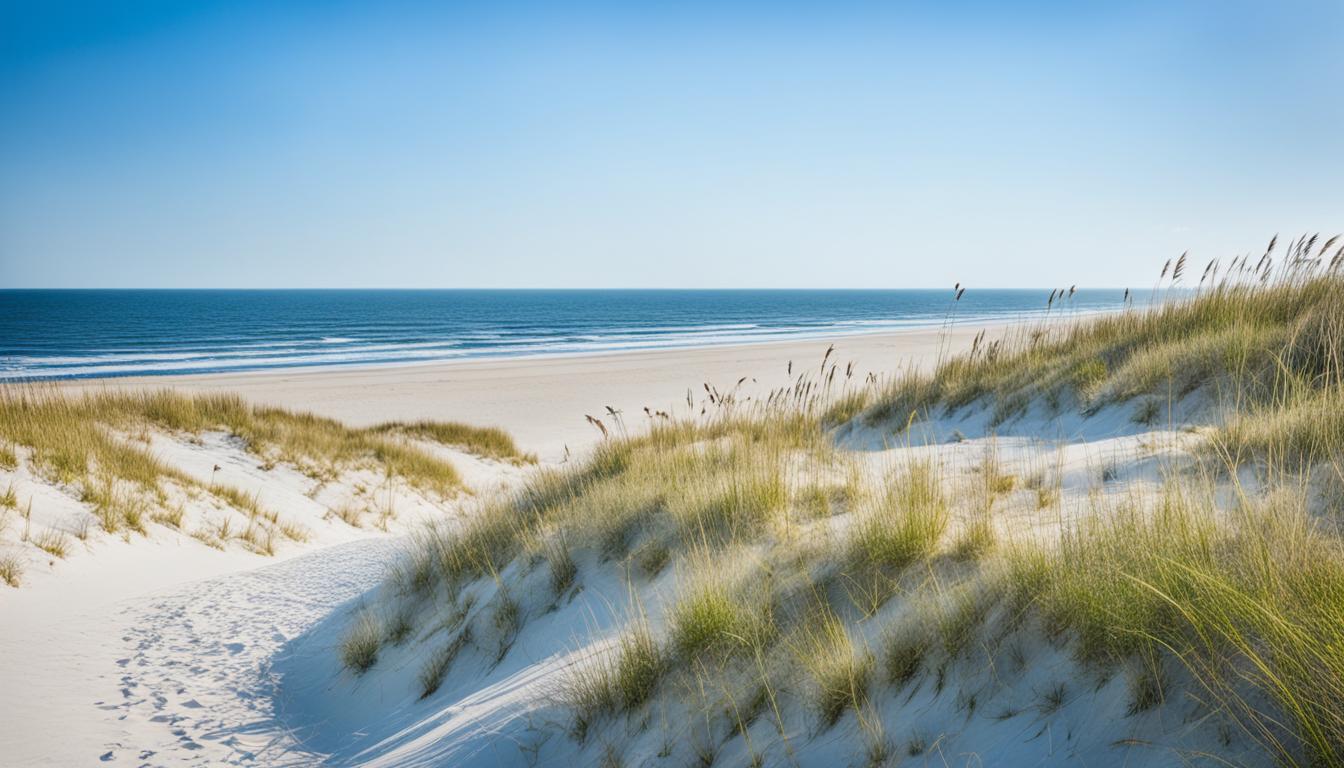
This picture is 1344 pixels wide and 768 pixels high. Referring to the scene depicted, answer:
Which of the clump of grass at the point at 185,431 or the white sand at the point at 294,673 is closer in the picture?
the white sand at the point at 294,673

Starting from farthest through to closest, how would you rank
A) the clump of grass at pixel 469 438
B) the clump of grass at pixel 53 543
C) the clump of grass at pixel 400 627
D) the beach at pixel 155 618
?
the clump of grass at pixel 469 438, the clump of grass at pixel 53 543, the clump of grass at pixel 400 627, the beach at pixel 155 618

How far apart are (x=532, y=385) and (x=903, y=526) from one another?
2729cm

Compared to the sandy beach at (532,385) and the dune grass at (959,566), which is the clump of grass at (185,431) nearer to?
the sandy beach at (532,385)

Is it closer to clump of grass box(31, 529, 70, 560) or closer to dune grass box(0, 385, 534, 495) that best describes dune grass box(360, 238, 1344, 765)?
clump of grass box(31, 529, 70, 560)

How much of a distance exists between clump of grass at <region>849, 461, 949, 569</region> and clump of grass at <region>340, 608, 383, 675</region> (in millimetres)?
3500

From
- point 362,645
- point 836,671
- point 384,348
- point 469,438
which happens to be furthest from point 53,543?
point 384,348

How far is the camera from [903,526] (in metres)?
3.54

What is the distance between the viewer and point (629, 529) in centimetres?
501

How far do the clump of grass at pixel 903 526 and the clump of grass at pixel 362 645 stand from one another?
350 centimetres

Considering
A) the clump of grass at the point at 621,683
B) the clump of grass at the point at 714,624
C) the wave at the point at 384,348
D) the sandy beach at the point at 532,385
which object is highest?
the clump of grass at the point at 714,624

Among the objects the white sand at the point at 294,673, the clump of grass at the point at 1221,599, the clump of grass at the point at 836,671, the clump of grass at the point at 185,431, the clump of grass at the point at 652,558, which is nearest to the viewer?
the clump of grass at the point at 1221,599

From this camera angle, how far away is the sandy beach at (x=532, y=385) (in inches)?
886

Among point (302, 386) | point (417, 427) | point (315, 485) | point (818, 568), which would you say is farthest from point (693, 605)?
point (302, 386)

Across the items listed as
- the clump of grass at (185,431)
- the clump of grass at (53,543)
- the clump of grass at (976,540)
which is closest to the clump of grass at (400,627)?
the clump of grass at (976,540)
